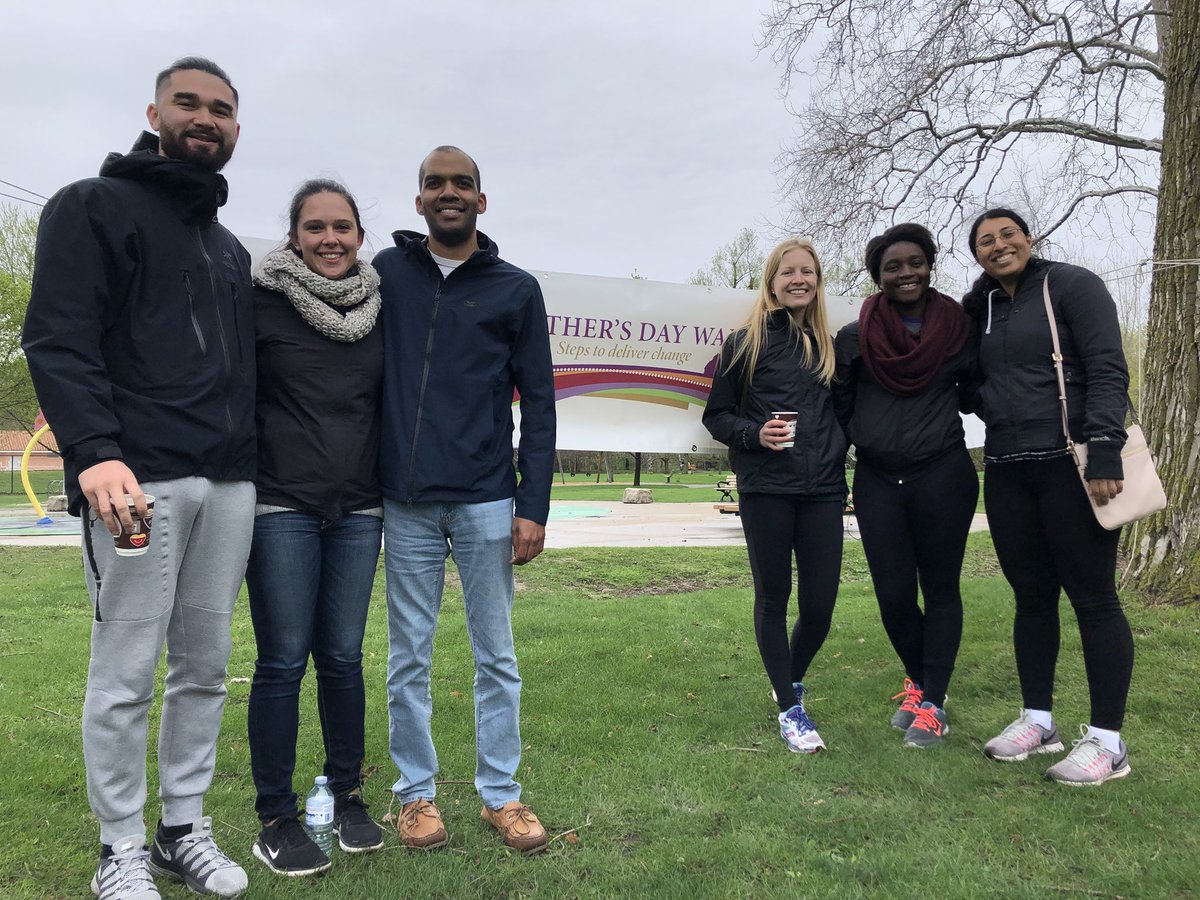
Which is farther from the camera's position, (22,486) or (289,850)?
(22,486)

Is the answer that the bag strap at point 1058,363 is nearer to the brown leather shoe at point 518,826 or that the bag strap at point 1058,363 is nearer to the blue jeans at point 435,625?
the blue jeans at point 435,625

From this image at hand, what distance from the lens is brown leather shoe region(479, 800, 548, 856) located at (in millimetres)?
2617

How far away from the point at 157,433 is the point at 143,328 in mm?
291

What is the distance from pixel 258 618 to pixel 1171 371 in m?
5.32

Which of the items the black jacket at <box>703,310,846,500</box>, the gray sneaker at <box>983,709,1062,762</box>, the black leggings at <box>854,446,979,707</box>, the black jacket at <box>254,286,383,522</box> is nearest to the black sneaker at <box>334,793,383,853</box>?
the black jacket at <box>254,286,383,522</box>

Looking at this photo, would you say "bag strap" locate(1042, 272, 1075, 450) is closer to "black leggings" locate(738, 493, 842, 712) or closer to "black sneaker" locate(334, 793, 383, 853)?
"black leggings" locate(738, 493, 842, 712)

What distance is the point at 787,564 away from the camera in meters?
3.60

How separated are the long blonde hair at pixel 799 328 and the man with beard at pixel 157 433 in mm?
2091

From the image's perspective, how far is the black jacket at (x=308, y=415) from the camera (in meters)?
2.51

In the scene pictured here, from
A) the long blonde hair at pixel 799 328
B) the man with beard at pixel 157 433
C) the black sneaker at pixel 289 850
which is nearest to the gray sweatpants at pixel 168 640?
the man with beard at pixel 157 433

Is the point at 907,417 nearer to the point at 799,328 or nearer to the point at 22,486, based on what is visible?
the point at 799,328

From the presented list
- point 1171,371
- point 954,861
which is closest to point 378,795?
point 954,861

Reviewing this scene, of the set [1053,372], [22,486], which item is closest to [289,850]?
[1053,372]

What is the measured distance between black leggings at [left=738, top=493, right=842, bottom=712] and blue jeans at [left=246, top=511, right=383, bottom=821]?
167cm
